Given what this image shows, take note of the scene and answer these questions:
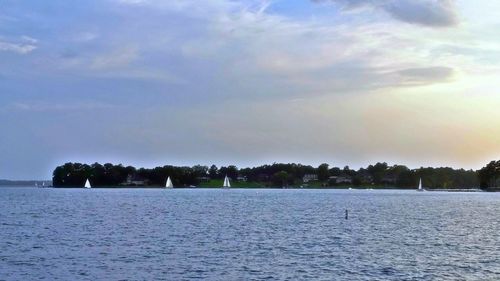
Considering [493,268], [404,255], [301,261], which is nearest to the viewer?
[493,268]

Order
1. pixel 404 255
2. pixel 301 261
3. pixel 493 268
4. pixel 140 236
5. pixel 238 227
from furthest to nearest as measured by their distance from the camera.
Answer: pixel 238 227 → pixel 140 236 → pixel 404 255 → pixel 301 261 → pixel 493 268

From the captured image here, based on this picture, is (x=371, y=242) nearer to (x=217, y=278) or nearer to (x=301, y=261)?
(x=301, y=261)

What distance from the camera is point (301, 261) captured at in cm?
4844

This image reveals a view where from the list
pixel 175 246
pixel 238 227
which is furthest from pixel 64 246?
pixel 238 227

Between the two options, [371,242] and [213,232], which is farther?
[213,232]

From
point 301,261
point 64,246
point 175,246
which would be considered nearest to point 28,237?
point 64,246

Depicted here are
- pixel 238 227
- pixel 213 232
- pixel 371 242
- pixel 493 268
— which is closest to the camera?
pixel 493 268

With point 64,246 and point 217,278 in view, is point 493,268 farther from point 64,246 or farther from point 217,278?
point 64,246

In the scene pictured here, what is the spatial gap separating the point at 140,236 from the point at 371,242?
23.9m

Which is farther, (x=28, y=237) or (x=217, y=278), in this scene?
(x=28, y=237)

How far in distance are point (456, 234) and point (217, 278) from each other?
41893mm

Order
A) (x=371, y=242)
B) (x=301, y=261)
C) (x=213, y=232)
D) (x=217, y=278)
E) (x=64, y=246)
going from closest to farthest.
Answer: (x=217, y=278) < (x=301, y=261) < (x=64, y=246) < (x=371, y=242) < (x=213, y=232)

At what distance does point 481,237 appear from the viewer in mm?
69500

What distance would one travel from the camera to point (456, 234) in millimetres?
73250
